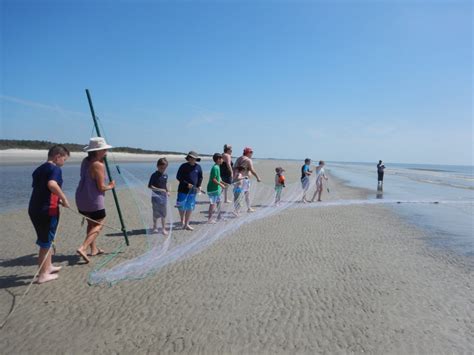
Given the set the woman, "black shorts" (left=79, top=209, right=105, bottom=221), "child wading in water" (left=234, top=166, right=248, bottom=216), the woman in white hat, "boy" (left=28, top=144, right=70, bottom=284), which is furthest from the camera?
the woman

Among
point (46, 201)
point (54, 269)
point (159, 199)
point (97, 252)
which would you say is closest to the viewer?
point (46, 201)

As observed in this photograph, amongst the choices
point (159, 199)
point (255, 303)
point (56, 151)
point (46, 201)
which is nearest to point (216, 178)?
point (159, 199)

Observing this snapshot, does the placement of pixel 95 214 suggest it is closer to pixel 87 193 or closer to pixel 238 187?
pixel 87 193

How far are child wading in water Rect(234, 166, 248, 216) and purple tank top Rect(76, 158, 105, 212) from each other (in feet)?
13.4

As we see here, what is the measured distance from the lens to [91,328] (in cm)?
364

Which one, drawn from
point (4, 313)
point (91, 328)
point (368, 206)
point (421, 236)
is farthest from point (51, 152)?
point (368, 206)

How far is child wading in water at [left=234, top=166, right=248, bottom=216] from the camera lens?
362 inches

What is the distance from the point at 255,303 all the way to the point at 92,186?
3256 millimetres

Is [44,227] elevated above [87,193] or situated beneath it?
situated beneath

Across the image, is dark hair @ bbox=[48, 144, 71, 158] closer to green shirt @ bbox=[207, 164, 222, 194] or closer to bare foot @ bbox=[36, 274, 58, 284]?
bare foot @ bbox=[36, 274, 58, 284]

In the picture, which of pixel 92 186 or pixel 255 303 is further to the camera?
pixel 92 186

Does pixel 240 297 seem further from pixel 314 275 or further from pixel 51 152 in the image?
pixel 51 152

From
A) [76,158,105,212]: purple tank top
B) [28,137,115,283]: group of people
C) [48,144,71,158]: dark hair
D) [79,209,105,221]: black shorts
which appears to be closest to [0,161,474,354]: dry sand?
[28,137,115,283]: group of people

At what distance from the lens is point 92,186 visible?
18.2 feet
